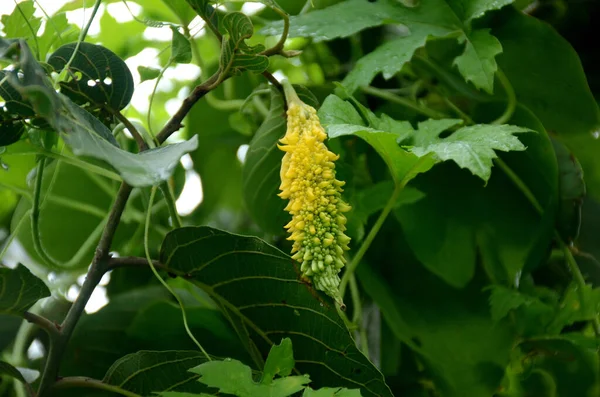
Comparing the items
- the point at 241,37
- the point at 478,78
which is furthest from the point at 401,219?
the point at 241,37

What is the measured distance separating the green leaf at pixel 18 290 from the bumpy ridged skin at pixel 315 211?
0.65ft

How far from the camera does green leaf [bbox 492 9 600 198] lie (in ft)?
2.23

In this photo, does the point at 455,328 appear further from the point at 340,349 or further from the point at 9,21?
the point at 9,21

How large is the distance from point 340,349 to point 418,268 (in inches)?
10.1

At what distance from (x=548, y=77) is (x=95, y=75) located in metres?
0.48

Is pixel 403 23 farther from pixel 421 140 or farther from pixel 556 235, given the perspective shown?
pixel 556 235

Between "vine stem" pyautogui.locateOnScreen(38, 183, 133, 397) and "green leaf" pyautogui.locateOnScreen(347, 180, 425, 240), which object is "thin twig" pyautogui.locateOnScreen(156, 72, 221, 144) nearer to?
"vine stem" pyautogui.locateOnScreen(38, 183, 133, 397)

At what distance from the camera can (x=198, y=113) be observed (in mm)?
894

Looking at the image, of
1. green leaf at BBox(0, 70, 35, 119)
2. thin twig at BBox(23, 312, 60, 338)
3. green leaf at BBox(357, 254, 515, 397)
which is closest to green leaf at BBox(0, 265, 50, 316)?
thin twig at BBox(23, 312, 60, 338)

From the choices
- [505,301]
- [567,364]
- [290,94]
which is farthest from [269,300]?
[567,364]

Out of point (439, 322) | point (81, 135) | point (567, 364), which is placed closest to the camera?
point (81, 135)

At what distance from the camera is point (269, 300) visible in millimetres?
490

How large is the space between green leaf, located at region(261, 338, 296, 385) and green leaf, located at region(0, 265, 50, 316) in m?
0.18

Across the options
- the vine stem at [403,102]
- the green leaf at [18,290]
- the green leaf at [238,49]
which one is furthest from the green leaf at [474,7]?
the green leaf at [18,290]
